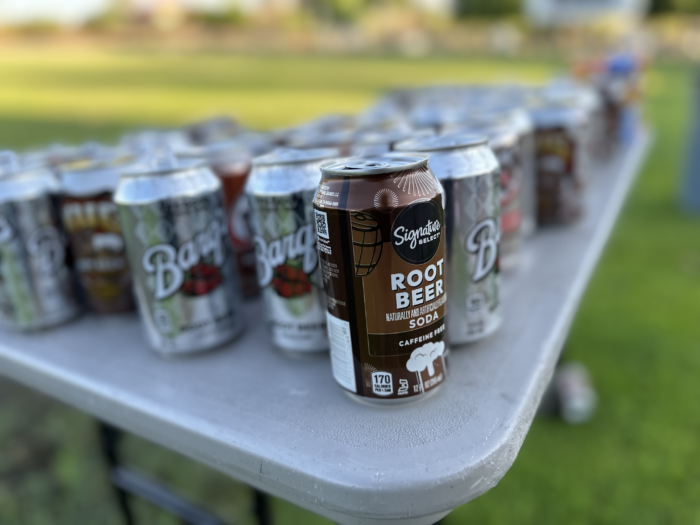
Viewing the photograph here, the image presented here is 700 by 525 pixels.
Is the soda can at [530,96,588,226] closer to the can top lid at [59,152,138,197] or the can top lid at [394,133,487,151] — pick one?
the can top lid at [394,133,487,151]

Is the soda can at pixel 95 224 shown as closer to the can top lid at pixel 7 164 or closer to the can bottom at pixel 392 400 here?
the can top lid at pixel 7 164

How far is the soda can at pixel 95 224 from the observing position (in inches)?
43.1

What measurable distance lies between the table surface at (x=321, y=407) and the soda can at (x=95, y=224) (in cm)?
11

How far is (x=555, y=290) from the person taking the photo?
3.73ft

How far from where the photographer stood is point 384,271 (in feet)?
2.35

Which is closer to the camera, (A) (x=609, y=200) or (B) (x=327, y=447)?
(B) (x=327, y=447)

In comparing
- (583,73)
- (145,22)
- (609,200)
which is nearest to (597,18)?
(145,22)

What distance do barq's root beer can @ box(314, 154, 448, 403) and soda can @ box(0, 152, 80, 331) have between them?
69 cm

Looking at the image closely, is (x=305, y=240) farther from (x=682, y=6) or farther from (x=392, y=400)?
(x=682, y=6)

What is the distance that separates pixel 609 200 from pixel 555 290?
0.82 metres

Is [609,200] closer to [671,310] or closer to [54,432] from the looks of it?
[671,310]

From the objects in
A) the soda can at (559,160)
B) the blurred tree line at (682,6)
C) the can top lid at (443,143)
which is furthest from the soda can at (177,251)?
the blurred tree line at (682,6)

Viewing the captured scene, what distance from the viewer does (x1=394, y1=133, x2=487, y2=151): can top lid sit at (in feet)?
2.92

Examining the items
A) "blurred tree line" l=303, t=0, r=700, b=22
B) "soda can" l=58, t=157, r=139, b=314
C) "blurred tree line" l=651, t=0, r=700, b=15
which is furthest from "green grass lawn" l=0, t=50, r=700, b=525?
"blurred tree line" l=303, t=0, r=700, b=22
